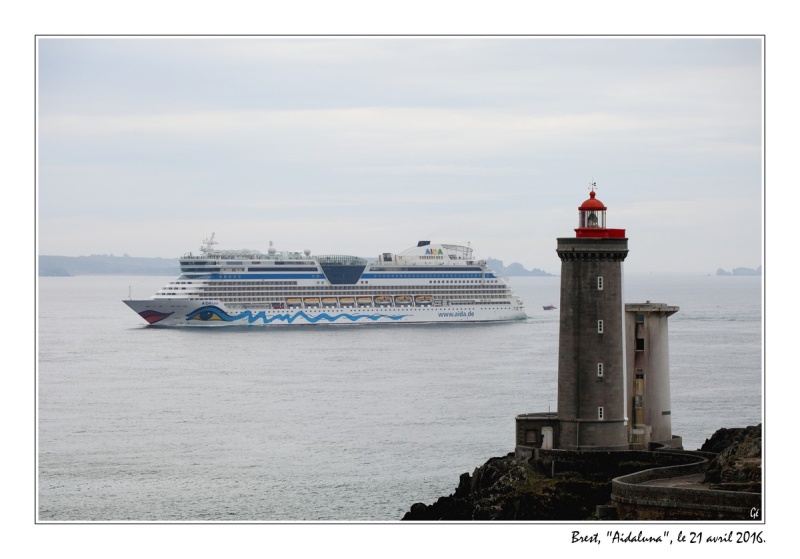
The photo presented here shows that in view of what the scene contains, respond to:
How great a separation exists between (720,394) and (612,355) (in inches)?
735

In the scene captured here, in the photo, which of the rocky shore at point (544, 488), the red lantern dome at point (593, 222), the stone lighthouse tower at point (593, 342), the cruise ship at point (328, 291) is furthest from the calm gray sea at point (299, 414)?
the cruise ship at point (328, 291)

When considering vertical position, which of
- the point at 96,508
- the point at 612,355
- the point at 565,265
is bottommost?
the point at 96,508

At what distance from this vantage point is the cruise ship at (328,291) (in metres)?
76.8

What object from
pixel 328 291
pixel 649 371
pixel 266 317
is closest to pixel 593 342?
pixel 649 371

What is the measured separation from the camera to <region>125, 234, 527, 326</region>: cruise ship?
7675 cm

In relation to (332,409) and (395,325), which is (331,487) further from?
(395,325)

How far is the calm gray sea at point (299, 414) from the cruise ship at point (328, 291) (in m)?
7.29

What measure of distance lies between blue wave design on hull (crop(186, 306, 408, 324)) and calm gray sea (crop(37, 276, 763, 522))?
654 cm

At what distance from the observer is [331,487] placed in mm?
25250

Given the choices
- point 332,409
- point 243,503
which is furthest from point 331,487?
point 332,409

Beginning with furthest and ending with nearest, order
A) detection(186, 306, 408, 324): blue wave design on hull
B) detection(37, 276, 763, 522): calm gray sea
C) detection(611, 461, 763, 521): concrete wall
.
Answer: detection(186, 306, 408, 324): blue wave design on hull
detection(37, 276, 763, 522): calm gray sea
detection(611, 461, 763, 521): concrete wall

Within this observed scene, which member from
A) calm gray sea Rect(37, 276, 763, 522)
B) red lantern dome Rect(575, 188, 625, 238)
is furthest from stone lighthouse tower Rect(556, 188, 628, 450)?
calm gray sea Rect(37, 276, 763, 522)

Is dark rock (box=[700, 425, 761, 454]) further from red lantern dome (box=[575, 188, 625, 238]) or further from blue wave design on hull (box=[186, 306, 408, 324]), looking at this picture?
blue wave design on hull (box=[186, 306, 408, 324])

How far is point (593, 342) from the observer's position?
19781 mm
